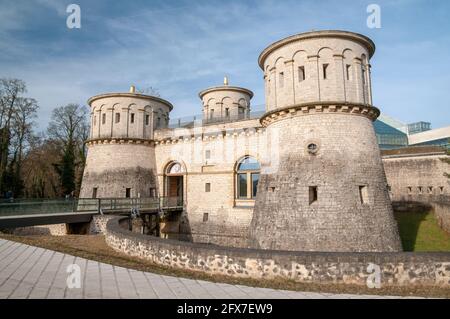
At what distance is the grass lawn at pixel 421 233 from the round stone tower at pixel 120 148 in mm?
17278

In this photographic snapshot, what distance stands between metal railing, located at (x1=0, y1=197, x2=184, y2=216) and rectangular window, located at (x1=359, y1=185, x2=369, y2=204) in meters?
12.9

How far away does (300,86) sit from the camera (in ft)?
46.4

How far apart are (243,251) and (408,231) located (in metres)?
15.6

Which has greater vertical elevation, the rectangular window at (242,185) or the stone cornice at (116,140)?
the stone cornice at (116,140)

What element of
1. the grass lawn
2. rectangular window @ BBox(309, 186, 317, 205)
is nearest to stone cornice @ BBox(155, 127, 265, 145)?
rectangular window @ BBox(309, 186, 317, 205)

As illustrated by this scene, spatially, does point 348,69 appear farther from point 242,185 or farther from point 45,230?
point 45,230

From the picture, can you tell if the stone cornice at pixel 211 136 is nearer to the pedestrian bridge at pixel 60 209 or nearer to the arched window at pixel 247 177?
the arched window at pixel 247 177

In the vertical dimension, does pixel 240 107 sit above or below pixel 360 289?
above

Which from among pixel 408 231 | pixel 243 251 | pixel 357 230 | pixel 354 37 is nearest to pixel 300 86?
pixel 354 37

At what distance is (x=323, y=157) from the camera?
43.4 feet

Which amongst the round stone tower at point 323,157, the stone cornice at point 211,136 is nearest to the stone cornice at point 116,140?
the stone cornice at point 211,136

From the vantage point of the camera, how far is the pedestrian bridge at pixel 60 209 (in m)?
14.0
